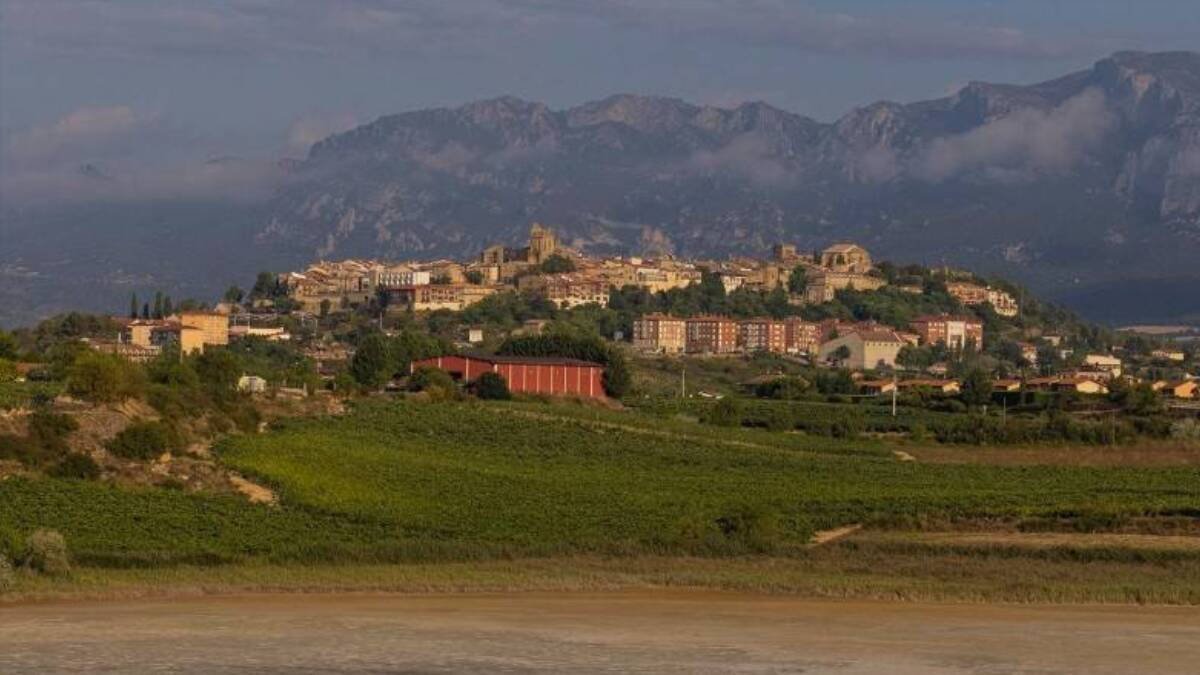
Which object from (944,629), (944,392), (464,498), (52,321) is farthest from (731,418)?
(52,321)

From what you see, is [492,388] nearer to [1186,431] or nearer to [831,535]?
[1186,431]

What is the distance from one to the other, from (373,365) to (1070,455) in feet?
116

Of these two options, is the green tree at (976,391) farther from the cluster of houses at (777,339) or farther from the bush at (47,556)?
the bush at (47,556)

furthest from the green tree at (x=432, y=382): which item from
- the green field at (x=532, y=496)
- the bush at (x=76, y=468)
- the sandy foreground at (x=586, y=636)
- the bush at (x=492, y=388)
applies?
the sandy foreground at (x=586, y=636)

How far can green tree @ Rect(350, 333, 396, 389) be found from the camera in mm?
108125

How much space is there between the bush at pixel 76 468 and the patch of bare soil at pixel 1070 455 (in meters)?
34.0

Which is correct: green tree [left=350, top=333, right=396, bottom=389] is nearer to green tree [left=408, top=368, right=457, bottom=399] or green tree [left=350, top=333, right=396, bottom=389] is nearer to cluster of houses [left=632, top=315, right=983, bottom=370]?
green tree [left=408, top=368, right=457, bottom=399]

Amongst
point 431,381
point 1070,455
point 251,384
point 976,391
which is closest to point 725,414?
point 431,381

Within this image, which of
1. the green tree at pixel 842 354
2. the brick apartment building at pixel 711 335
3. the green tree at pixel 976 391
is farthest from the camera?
the brick apartment building at pixel 711 335

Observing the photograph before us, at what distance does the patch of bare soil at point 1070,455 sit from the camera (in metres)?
84.1

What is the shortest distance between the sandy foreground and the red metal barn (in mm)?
68325

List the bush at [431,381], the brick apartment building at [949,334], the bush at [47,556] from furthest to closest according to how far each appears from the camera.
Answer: the brick apartment building at [949,334] < the bush at [431,381] < the bush at [47,556]

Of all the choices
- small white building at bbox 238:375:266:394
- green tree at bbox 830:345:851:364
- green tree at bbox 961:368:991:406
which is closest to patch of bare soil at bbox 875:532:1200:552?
small white building at bbox 238:375:266:394

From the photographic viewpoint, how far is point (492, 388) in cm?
10375
